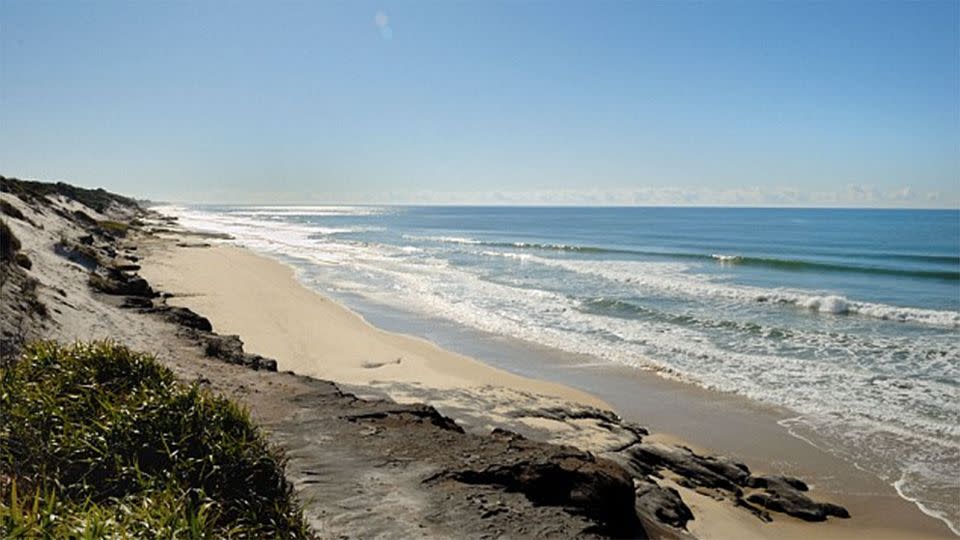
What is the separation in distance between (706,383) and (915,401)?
13.9 ft

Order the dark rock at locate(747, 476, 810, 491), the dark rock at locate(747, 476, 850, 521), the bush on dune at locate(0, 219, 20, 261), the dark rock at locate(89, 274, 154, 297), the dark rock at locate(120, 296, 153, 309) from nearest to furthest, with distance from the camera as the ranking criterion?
the dark rock at locate(747, 476, 850, 521) < the dark rock at locate(747, 476, 810, 491) < the bush on dune at locate(0, 219, 20, 261) < the dark rock at locate(120, 296, 153, 309) < the dark rock at locate(89, 274, 154, 297)

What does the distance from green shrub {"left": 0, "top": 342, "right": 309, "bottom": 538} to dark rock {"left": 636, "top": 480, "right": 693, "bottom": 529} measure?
443 cm

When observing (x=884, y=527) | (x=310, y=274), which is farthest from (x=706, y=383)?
(x=310, y=274)

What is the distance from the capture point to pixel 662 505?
8039mm

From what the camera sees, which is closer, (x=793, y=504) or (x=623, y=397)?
(x=793, y=504)

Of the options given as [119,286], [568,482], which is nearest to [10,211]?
[119,286]

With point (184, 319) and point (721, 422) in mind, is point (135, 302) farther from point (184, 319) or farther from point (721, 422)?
point (721, 422)

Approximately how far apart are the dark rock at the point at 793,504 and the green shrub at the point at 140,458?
7.08 metres

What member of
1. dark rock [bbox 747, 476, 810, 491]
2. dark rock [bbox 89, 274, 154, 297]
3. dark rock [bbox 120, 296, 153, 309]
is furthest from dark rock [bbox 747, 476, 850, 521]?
dark rock [bbox 89, 274, 154, 297]

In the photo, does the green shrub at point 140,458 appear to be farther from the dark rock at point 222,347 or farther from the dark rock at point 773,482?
the dark rock at point 773,482

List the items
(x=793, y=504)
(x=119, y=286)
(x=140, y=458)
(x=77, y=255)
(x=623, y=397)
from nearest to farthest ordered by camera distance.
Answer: (x=140, y=458), (x=793, y=504), (x=623, y=397), (x=119, y=286), (x=77, y=255)

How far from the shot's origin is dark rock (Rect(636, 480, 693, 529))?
7676 millimetres

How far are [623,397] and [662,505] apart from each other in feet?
20.4

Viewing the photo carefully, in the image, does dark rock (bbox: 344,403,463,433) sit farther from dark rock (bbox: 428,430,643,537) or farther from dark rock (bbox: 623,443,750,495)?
dark rock (bbox: 623,443,750,495)
